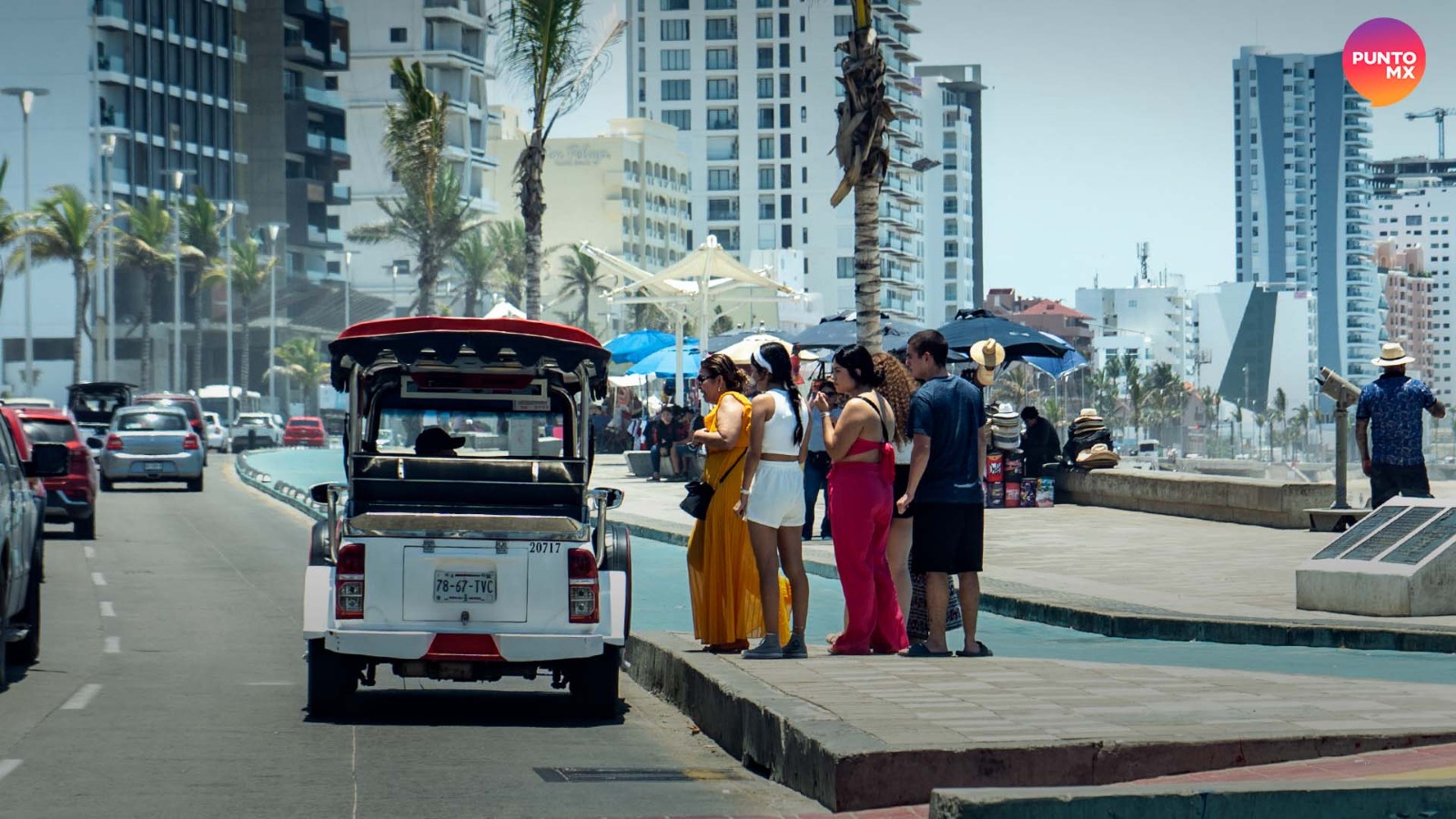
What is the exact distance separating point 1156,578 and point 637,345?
2993 cm

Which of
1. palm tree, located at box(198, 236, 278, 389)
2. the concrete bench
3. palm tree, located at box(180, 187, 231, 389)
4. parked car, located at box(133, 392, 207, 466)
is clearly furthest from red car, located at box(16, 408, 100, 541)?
palm tree, located at box(180, 187, 231, 389)

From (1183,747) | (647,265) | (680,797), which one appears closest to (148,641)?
(680,797)

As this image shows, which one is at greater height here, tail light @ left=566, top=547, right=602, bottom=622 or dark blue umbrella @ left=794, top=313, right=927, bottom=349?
dark blue umbrella @ left=794, top=313, right=927, bottom=349

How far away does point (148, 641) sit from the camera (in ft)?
47.6

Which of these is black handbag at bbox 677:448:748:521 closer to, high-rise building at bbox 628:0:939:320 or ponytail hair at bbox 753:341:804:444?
ponytail hair at bbox 753:341:804:444

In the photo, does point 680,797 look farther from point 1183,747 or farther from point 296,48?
point 296,48

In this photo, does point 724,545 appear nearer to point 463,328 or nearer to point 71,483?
point 463,328

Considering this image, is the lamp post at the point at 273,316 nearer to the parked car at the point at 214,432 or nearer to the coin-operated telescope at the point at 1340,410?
the parked car at the point at 214,432

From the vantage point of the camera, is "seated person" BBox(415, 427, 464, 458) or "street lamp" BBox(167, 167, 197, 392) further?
"street lamp" BBox(167, 167, 197, 392)

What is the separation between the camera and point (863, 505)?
11211 millimetres

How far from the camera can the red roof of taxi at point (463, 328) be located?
35.7 ft

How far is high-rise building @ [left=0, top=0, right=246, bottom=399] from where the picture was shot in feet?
356

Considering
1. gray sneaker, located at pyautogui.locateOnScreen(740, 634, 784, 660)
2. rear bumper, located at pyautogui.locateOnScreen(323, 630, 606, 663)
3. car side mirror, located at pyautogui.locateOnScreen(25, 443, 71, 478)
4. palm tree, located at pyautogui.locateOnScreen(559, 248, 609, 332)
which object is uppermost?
palm tree, located at pyautogui.locateOnScreen(559, 248, 609, 332)

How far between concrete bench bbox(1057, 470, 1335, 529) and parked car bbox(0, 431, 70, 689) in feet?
47.9
